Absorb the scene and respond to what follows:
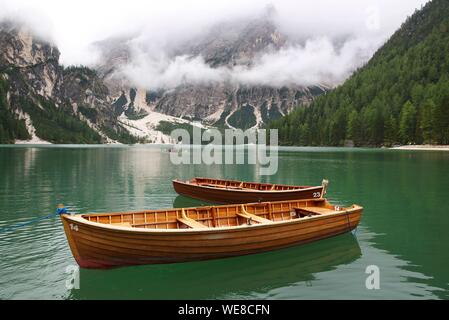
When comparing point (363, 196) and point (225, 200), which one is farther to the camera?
point (363, 196)

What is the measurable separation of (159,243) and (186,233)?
133cm

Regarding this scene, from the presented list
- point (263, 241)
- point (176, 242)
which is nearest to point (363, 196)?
point (263, 241)

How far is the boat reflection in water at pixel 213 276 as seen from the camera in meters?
15.5

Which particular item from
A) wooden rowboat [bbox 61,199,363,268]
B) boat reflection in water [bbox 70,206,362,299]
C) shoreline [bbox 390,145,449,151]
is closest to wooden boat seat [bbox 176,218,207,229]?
wooden rowboat [bbox 61,199,363,268]

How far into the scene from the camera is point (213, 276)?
17.3m

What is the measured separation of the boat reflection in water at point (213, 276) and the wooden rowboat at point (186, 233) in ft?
1.49

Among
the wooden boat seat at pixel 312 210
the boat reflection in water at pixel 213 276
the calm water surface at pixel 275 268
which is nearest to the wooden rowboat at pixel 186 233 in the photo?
the wooden boat seat at pixel 312 210

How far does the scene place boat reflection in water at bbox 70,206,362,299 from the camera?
15539 millimetres

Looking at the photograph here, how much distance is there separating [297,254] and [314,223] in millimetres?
2145

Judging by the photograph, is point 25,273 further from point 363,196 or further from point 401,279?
point 363,196

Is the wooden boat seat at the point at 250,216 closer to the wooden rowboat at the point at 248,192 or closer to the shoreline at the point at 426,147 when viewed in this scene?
the wooden rowboat at the point at 248,192

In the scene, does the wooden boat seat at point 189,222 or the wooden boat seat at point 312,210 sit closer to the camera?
the wooden boat seat at point 189,222

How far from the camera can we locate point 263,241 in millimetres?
19484
